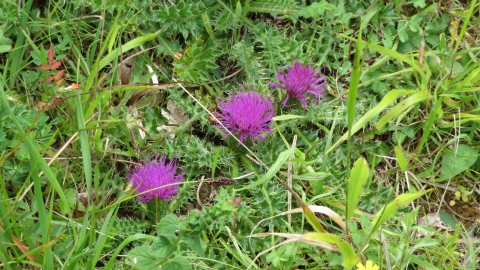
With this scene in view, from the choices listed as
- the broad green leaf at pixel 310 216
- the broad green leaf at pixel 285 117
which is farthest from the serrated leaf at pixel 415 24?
the broad green leaf at pixel 310 216

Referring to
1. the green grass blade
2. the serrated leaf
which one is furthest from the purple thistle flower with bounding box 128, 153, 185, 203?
the serrated leaf

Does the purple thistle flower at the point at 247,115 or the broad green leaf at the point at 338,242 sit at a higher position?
the purple thistle flower at the point at 247,115

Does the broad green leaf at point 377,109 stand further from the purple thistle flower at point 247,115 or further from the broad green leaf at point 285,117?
the purple thistle flower at point 247,115

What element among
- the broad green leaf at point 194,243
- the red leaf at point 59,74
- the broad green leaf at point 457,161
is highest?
the red leaf at point 59,74

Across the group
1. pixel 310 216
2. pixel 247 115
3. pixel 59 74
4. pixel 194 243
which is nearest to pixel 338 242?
pixel 310 216

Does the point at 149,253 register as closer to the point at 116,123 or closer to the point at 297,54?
the point at 116,123

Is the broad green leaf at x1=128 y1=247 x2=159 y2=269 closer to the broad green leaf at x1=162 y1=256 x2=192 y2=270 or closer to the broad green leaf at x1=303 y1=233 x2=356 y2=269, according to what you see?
the broad green leaf at x1=162 y1=256 x2=192 y2=270

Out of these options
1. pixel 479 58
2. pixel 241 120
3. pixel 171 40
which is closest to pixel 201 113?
pixel 241 120

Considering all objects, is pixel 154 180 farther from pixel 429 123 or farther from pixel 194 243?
pixel 429 123
